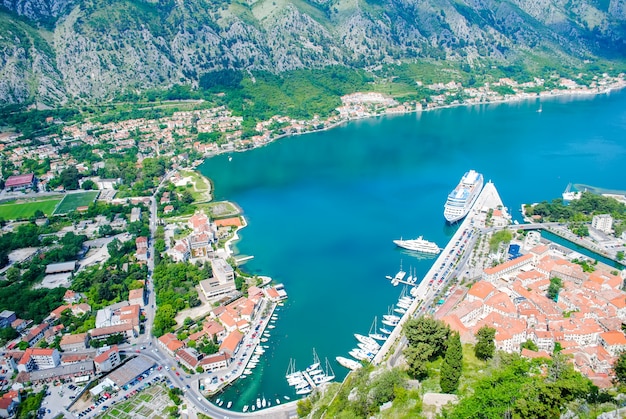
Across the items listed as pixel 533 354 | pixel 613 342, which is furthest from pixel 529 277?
pixel 533 354

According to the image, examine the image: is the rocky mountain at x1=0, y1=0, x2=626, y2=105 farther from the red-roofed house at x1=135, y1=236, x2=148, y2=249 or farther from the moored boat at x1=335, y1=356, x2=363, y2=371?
the moored boat at x1=335, y1=356, x2=363, y2=371

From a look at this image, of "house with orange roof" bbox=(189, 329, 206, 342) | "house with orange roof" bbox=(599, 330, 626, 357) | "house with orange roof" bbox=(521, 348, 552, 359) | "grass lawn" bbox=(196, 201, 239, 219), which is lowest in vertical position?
"grass lawn" bbox=(196, 201, 239, 219)

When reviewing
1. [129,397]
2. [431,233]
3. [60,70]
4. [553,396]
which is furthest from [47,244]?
[60,70]

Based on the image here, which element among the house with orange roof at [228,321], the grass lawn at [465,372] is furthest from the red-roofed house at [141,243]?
the grass lawn at [465,372]

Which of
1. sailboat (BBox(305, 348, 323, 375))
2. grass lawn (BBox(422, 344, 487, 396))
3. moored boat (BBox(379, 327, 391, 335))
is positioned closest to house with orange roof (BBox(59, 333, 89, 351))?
sailboat (BBox(305, 348, 323, 375))

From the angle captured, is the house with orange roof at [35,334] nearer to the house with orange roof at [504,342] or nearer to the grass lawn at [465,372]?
the grass lawn at [465,372]

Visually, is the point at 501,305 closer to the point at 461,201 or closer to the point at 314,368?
the point at 314,368
